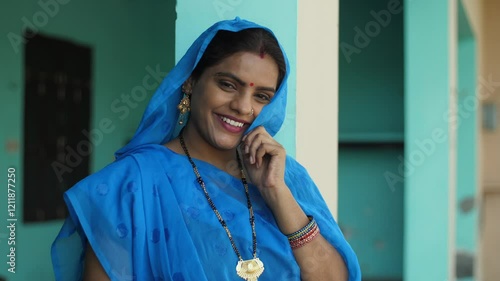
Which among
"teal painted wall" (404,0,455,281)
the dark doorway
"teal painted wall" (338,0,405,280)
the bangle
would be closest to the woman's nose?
the bangle

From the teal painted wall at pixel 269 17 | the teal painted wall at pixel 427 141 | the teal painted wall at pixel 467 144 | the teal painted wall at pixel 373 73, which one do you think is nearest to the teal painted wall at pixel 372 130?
the teal painted wall at pixel 373 73

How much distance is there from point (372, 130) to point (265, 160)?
4.79 m

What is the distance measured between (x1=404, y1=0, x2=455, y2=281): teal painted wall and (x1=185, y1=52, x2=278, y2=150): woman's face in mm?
2977

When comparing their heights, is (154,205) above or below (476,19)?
below

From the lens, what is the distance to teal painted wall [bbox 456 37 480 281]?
293 inches

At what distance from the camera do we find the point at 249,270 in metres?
1.97

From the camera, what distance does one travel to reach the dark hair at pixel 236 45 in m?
2.09

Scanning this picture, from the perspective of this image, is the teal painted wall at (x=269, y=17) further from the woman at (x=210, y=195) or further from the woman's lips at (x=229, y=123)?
the woman's lips at (x=229, y=123)

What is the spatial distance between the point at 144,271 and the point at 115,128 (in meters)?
3.22

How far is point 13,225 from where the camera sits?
3.84 m

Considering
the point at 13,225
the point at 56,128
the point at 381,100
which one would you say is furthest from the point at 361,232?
the point at 13,225

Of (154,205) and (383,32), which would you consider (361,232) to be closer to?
(383,32)

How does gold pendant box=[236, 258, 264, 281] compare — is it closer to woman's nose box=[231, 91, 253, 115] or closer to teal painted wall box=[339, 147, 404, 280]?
woman's nose box=[231, 91, 253, 115]

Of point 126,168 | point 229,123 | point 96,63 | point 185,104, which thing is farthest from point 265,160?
point 96,63
